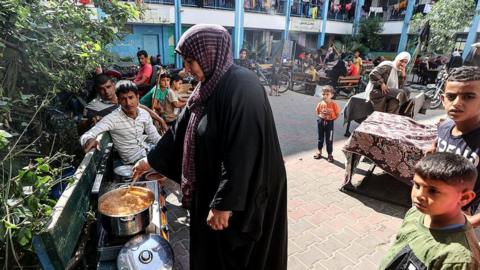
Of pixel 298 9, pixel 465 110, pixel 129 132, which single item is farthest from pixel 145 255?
pixel 298 9

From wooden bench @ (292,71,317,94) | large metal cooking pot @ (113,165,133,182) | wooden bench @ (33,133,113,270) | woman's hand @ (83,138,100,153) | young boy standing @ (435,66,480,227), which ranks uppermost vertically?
young boy standing @ (435,66,480,227)

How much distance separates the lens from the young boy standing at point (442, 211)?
132 centimetres

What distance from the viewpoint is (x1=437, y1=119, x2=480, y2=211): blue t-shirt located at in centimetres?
180

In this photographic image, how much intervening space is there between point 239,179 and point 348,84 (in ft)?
34.4

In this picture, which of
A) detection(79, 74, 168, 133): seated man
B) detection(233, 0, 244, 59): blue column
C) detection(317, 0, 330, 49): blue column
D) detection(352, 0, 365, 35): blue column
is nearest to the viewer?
detection(79, 74, 168, 133): seated man

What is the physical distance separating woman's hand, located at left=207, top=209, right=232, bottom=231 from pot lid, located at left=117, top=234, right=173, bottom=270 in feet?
1.94

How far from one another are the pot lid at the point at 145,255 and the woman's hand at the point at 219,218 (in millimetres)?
590

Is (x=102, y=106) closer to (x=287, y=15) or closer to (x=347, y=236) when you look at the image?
(x=347, y=236)

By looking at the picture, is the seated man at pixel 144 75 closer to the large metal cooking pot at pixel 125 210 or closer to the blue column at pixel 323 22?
the large metal cooking pot at pixel 125 210

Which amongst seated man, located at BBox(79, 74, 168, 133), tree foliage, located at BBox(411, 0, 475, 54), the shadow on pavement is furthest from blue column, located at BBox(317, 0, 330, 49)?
seated man, located at BBox(79, 74, 168, 133)

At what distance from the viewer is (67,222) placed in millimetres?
1770

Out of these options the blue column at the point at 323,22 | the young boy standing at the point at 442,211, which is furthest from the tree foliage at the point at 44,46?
the blue column at the point at 323,22

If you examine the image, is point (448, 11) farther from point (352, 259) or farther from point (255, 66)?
point (352, 259)

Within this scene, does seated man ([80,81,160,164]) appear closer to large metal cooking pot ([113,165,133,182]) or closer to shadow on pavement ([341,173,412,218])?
large metal cooking pot ([113,165,133,182])
